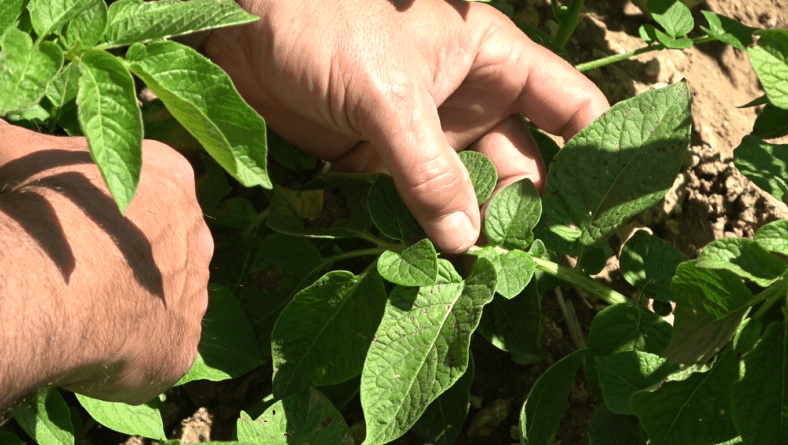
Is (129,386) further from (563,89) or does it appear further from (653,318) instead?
(563,89)

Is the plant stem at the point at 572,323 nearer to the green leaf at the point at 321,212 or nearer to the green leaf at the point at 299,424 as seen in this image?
the green leaf at the point at 321,212

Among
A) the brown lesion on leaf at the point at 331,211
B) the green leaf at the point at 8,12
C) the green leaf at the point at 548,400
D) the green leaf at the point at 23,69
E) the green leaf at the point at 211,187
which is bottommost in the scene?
the green leaf at the point at 548,400

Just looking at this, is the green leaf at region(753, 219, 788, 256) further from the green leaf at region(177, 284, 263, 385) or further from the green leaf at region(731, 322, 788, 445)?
the green leaf at region(177, 284, 263, 385)

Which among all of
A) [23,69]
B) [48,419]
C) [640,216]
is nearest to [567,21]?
[640,216]

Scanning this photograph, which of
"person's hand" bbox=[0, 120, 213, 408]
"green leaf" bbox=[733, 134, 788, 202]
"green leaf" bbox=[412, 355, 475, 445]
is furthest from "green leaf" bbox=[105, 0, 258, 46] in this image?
"green leaf" bbox=[733, 134, 788, 202]

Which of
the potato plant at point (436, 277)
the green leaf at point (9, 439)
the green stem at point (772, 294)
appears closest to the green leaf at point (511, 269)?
the potato plant at point (436, 277)

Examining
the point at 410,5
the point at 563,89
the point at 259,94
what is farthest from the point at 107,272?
the point at 563,89
